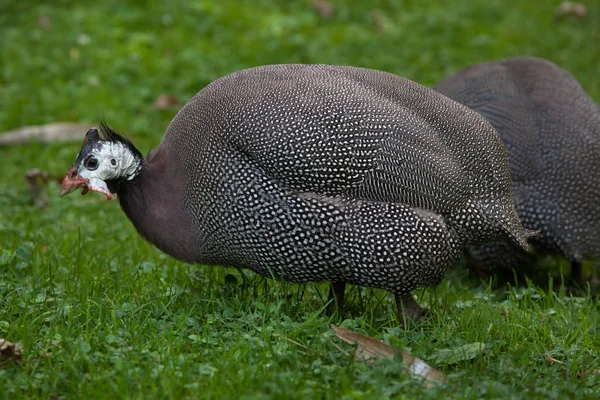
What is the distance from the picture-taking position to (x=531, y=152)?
17.9ft

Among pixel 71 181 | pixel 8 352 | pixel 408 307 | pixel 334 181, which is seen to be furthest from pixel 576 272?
pixel 8 352

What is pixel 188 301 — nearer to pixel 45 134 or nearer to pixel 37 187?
pixel 37 187

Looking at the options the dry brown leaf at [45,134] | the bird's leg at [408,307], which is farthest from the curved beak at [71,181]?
the dry brown leaf at [45,134]

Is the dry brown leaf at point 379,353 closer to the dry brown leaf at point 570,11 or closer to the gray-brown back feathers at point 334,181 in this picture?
the gray-brown back feathers at point 334,181

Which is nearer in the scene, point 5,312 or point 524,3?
point 5,312

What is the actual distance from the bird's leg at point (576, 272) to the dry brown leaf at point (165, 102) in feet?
12.6

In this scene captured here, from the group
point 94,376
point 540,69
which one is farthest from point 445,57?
point 94,376

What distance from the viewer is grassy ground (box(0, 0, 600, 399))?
3.46 m

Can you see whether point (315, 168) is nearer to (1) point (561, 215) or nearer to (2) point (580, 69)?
(1) point (561, 215)

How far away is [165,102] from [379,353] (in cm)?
462

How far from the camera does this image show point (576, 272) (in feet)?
18.7

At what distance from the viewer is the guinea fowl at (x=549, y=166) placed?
5.41 meters

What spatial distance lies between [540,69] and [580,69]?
2.57 m

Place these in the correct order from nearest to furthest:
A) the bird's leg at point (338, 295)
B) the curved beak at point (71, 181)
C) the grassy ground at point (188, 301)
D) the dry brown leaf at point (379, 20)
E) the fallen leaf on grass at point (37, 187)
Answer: the grassy ground at point (188, 301), the curved beak at point (71, 181), the bird's leg at point (338, 295), the fallen leaf on grass at point (37, 187), the dry brown leaf at point (379, 20)
